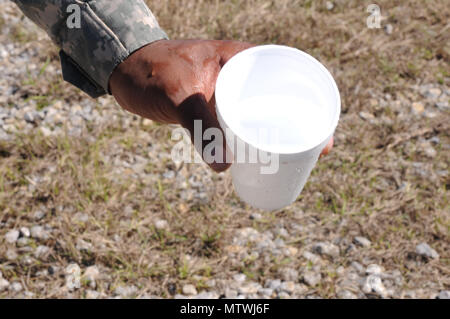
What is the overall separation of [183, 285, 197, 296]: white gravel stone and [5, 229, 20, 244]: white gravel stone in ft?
2.57

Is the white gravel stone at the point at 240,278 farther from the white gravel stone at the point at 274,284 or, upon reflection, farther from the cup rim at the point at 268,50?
the cup rim at the point at 268,50

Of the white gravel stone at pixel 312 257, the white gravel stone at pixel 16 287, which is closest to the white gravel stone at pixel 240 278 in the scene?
the white gravel stone at pixel 312 257

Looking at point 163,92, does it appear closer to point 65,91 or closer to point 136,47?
point 136,47

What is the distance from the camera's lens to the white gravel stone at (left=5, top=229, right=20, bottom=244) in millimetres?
2082

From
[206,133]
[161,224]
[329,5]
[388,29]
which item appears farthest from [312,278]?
[329,5]

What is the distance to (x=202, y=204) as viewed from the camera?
2.24m

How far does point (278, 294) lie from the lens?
202 centimetres

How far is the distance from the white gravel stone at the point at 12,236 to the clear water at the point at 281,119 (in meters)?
1.33

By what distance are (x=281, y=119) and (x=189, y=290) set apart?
1.00 metres

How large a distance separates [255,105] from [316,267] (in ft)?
3.34

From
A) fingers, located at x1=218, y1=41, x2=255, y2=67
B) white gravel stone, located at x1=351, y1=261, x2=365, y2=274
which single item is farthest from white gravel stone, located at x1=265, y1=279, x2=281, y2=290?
fingers, located at x1=218, y1=41, x2=255, y2=67

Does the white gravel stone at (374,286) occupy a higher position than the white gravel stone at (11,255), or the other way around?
the white gravel stone at (11,255)

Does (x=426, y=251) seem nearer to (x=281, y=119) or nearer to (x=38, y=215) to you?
(x=281, y=119)

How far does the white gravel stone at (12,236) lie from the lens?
208 cm
